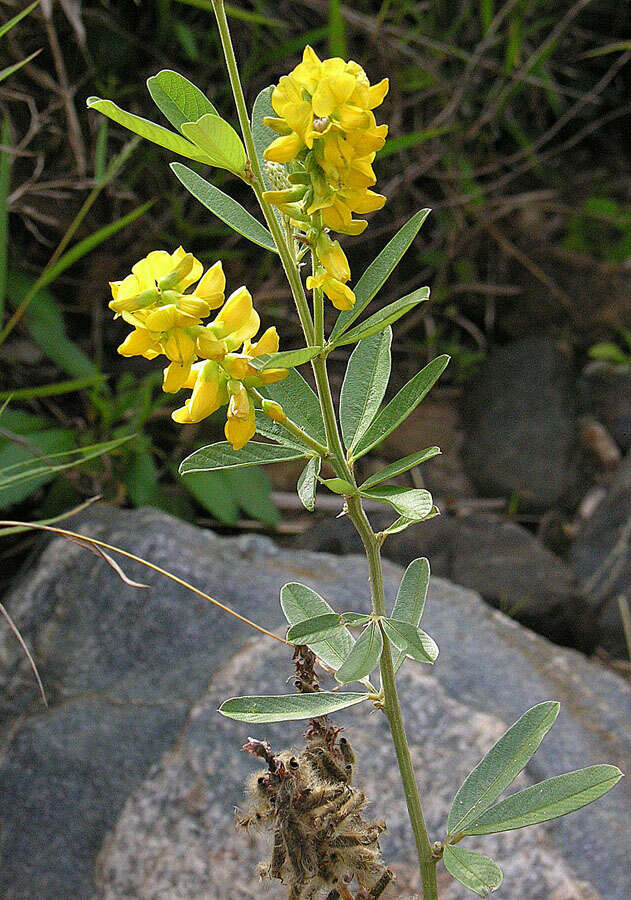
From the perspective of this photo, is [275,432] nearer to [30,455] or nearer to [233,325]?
[233,325]

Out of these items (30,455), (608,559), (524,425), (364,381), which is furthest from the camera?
(524,425)

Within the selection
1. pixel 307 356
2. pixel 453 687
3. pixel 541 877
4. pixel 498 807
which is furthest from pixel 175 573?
pixel 307 356

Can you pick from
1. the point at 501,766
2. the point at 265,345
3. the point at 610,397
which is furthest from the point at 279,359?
the point at 610,397

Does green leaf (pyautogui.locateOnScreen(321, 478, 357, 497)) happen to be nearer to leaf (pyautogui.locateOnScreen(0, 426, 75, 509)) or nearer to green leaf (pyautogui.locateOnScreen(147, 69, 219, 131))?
green leaf (pyautogui.locateOnScreen(147, 69, 219, 131))

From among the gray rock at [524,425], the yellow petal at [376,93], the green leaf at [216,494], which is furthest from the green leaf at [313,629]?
the gray rock at [524,425]

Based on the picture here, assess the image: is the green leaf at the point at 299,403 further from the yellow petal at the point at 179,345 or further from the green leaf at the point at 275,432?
the yellow petal at the point at 179,345

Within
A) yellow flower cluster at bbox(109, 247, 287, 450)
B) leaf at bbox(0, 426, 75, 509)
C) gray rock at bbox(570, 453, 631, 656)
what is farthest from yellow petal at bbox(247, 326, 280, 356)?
gray rock at bbox(570, 453, 631, 656)
